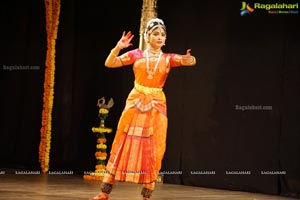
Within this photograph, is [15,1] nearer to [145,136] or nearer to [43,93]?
[43,93]

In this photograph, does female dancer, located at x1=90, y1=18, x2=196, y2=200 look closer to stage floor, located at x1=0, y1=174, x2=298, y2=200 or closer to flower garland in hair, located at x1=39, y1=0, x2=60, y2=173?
stage floor, located at x1=0, y1=174, x2=298, y2=200

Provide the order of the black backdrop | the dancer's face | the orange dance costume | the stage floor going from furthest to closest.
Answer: the black backdrop
the stage floor
the dancer's face
the orange dance costume

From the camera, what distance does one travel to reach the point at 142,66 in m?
4.77

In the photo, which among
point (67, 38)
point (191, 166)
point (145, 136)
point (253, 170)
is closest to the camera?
point (145, 136)

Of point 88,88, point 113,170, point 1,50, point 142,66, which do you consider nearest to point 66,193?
point 113,170

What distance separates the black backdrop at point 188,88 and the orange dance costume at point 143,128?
2.18 m

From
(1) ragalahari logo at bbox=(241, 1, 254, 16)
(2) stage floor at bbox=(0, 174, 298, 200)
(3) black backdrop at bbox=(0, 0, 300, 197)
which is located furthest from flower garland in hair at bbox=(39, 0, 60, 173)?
(1) ragalahari logo at bbox=(241, 1, 254, 16)

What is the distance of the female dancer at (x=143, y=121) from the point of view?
471 cm

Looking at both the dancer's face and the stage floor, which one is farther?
the stage floor

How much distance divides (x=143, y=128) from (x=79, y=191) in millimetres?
1713

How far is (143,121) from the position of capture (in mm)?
4758

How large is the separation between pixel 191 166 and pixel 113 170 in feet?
8.53

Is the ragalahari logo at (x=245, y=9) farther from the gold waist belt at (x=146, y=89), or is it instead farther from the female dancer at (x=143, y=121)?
the gold waist belt at (x=146, y=89)

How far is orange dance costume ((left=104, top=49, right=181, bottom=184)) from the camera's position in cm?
471
